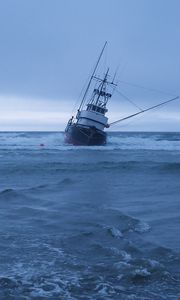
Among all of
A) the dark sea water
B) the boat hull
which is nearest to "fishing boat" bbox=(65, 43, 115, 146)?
the boat hull

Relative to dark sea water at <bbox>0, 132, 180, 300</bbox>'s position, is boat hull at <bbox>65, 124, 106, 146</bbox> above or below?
above

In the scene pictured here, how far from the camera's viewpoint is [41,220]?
36.4 ft

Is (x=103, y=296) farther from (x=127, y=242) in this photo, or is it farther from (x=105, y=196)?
(x=105, y=196)

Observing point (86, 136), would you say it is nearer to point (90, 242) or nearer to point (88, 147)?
point (88, 147)

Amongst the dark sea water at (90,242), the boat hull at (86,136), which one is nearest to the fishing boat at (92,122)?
the boat hull at (86,136)

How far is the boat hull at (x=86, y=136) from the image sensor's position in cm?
4684

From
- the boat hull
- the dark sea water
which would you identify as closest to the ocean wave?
the boat hull

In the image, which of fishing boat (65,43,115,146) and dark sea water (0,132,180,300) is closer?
dark sea water (0,132,180,300)

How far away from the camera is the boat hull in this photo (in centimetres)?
4684

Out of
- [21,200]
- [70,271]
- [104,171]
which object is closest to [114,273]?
[70,271]

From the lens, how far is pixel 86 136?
47.1 m

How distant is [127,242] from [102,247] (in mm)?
606

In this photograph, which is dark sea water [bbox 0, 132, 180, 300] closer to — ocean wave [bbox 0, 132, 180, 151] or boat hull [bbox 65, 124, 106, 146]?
boat hull [bbox 65, 124, 106, 146]

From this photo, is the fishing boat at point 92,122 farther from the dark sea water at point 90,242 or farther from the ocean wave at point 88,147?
the dark sea water at point 90,242
